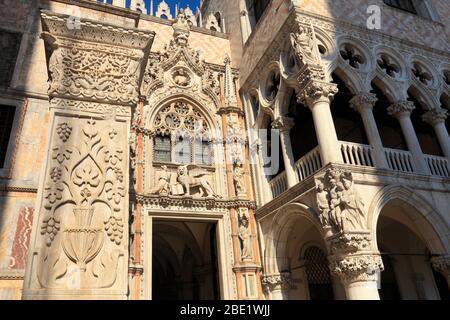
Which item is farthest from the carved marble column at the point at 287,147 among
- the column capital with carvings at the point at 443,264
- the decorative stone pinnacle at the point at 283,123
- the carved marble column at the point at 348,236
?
the column capital with carvings at the point at 443,264

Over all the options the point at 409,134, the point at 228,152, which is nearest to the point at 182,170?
the point at 228,152

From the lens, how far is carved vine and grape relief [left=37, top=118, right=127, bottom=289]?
268 centimetres

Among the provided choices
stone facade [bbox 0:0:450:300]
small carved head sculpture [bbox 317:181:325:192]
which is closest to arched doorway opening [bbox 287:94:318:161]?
stone facade [bbox 0:0:450:300]

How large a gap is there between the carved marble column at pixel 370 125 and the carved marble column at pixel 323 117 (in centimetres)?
104

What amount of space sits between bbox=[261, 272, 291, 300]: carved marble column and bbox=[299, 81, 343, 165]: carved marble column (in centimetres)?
350

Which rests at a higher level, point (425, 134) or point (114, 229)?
point (425, 134)

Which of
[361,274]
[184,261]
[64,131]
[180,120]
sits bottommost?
[361,274]

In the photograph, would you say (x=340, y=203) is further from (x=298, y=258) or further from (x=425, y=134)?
(x=425, y=134)

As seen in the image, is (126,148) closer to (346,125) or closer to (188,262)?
(346,125)

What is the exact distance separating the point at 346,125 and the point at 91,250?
35.4 ft

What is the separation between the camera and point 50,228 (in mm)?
2744

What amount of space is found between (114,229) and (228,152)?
26.2 ft

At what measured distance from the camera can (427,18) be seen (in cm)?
1183
